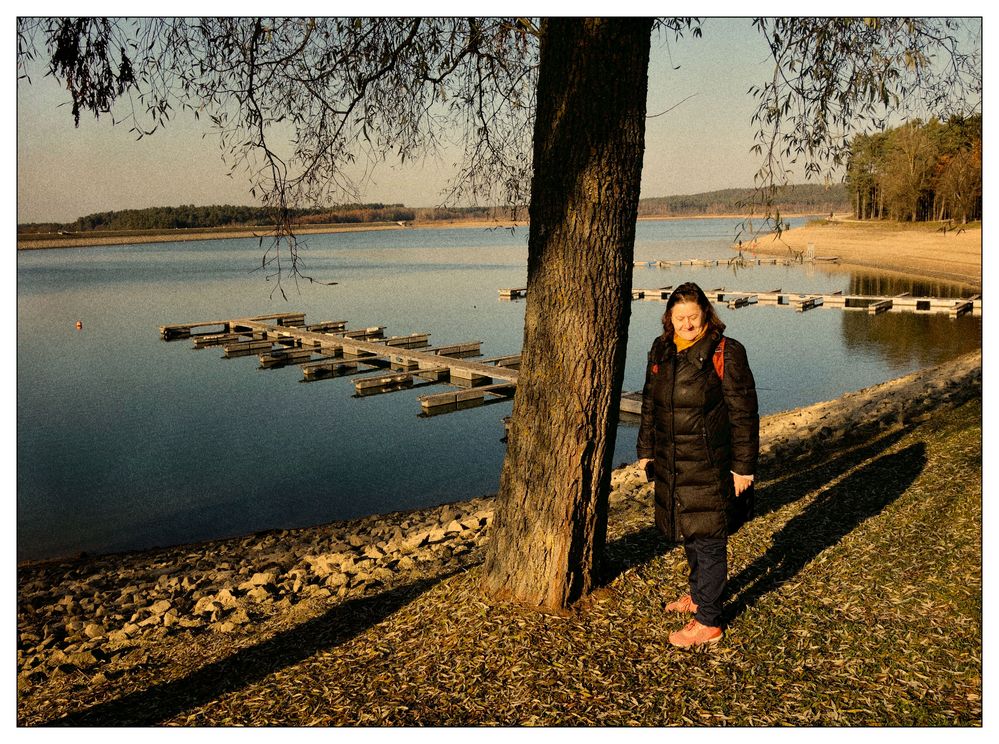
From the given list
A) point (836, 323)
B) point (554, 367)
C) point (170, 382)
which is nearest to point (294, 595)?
point (554, 367)

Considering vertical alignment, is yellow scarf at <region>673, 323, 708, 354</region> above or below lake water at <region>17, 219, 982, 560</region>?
above

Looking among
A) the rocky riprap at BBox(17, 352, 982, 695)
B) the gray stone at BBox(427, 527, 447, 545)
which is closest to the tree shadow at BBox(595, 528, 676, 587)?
the rocky riprap at BBox(17, 352, 982, 695)

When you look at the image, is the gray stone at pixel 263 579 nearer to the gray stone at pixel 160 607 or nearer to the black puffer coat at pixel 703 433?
the gray stone at pixel 160 607

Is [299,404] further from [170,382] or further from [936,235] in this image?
[936,235]

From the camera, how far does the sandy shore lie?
4128cm

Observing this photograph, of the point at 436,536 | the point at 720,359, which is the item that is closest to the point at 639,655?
the point at 720,359

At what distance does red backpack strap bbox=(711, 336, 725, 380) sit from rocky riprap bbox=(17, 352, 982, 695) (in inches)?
92.7

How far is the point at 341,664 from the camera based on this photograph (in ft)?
13.9

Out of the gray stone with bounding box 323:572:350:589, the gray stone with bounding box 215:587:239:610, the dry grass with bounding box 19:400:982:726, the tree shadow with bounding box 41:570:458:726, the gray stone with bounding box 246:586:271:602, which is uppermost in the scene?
the dry grass with bounding box 19:400:982:726

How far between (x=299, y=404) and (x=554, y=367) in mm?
17432

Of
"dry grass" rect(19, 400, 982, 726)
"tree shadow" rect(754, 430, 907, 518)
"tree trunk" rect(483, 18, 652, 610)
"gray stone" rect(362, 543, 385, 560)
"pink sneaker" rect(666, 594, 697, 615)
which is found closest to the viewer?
"dry grass" rect(19, 400, 982, 726)

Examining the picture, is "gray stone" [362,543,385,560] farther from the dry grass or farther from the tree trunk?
the tree trunk

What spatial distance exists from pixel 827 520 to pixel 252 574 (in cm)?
582

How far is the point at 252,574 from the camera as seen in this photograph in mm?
8273
